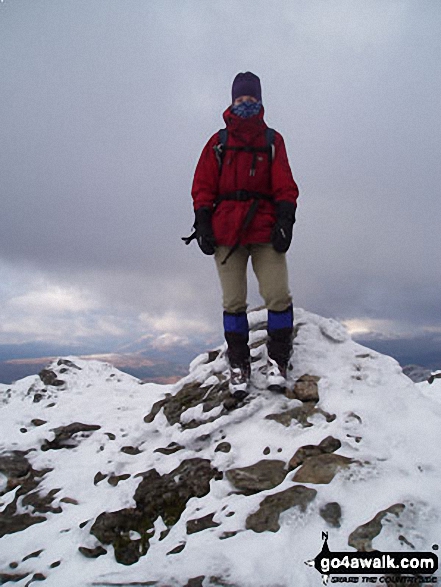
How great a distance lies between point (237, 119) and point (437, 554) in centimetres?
556

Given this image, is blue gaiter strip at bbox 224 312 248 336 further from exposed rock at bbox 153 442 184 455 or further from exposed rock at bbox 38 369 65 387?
exposed rock at bbox 38 369 65 387

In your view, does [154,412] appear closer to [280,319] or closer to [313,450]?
[280,319]

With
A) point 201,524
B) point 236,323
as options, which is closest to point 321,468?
point 201,524

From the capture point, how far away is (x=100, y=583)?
132 inches

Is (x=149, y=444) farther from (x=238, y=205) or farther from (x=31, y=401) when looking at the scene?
(x=31, y=401)

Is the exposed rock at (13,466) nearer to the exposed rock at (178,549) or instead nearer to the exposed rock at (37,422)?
the exposed rock at (37,422)

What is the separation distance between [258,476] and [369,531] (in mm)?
1431

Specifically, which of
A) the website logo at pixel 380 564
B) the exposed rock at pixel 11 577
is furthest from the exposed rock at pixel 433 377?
the exposed rock at pixel 11 577

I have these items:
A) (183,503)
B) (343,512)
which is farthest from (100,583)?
(343,512)

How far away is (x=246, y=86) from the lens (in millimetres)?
5539

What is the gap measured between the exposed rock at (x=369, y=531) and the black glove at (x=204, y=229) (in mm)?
3928

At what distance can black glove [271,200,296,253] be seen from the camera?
5473 mm

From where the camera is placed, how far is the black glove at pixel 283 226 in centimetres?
547

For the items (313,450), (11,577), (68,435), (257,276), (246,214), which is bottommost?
(11,577)
